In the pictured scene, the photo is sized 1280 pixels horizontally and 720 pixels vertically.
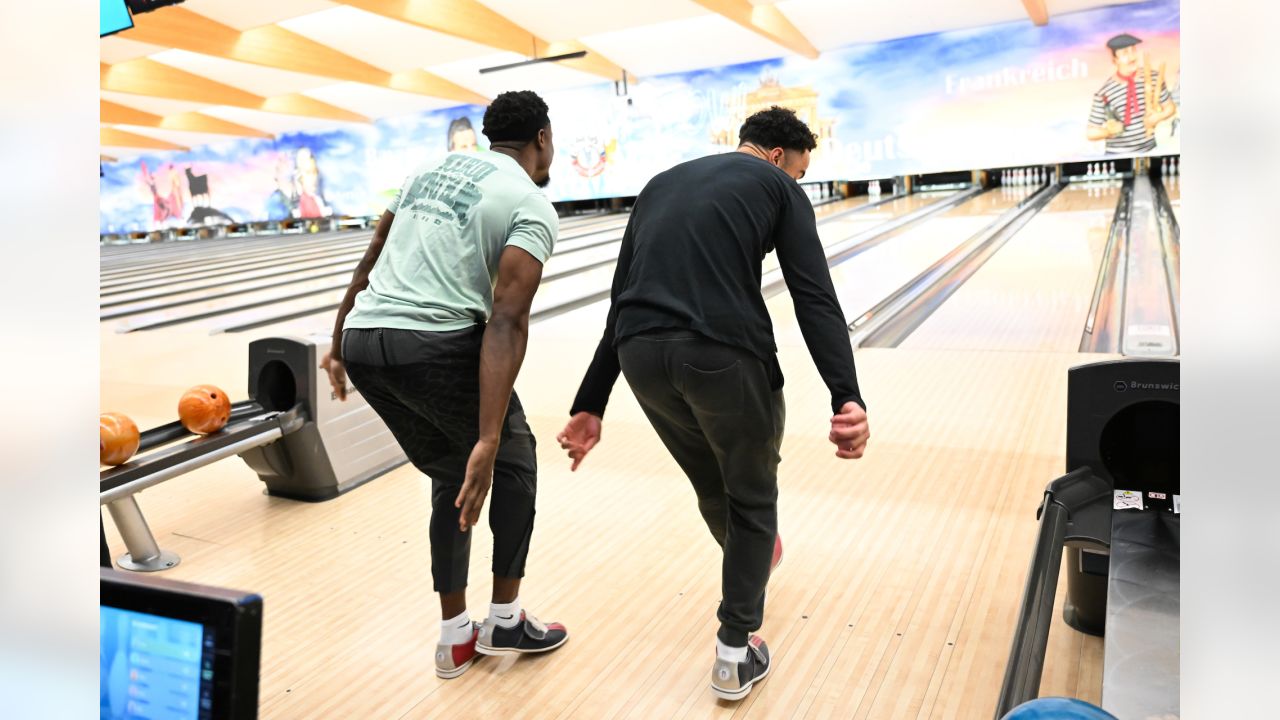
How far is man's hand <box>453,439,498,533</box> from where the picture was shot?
1600 millimetres

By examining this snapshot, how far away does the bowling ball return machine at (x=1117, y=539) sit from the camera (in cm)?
132

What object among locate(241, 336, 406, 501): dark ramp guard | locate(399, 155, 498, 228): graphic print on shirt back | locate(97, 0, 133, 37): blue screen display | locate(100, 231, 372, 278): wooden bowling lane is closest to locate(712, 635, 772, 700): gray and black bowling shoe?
locate(399, 155, 498, 228): graphic print on shirt back

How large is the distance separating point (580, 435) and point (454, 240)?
1.36ft

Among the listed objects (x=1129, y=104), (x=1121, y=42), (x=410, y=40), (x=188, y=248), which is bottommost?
(x=188, y=248)

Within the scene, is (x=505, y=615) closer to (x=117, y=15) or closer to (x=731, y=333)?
(x=731, y=333)

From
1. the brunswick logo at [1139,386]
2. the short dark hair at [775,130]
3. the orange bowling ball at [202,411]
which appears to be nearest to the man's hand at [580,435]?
the short dark hair at [775,130]

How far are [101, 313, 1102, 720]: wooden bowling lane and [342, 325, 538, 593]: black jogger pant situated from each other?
9.3 inches

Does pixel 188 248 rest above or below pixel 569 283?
above

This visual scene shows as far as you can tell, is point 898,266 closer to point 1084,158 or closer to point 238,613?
point 1084,158

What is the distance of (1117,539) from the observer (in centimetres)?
163

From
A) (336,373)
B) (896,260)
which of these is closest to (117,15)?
(336,373)

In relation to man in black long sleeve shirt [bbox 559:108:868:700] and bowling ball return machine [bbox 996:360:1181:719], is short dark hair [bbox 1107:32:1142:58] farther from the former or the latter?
man in black long sleeve shirt [bbox 559:108:868:700]
